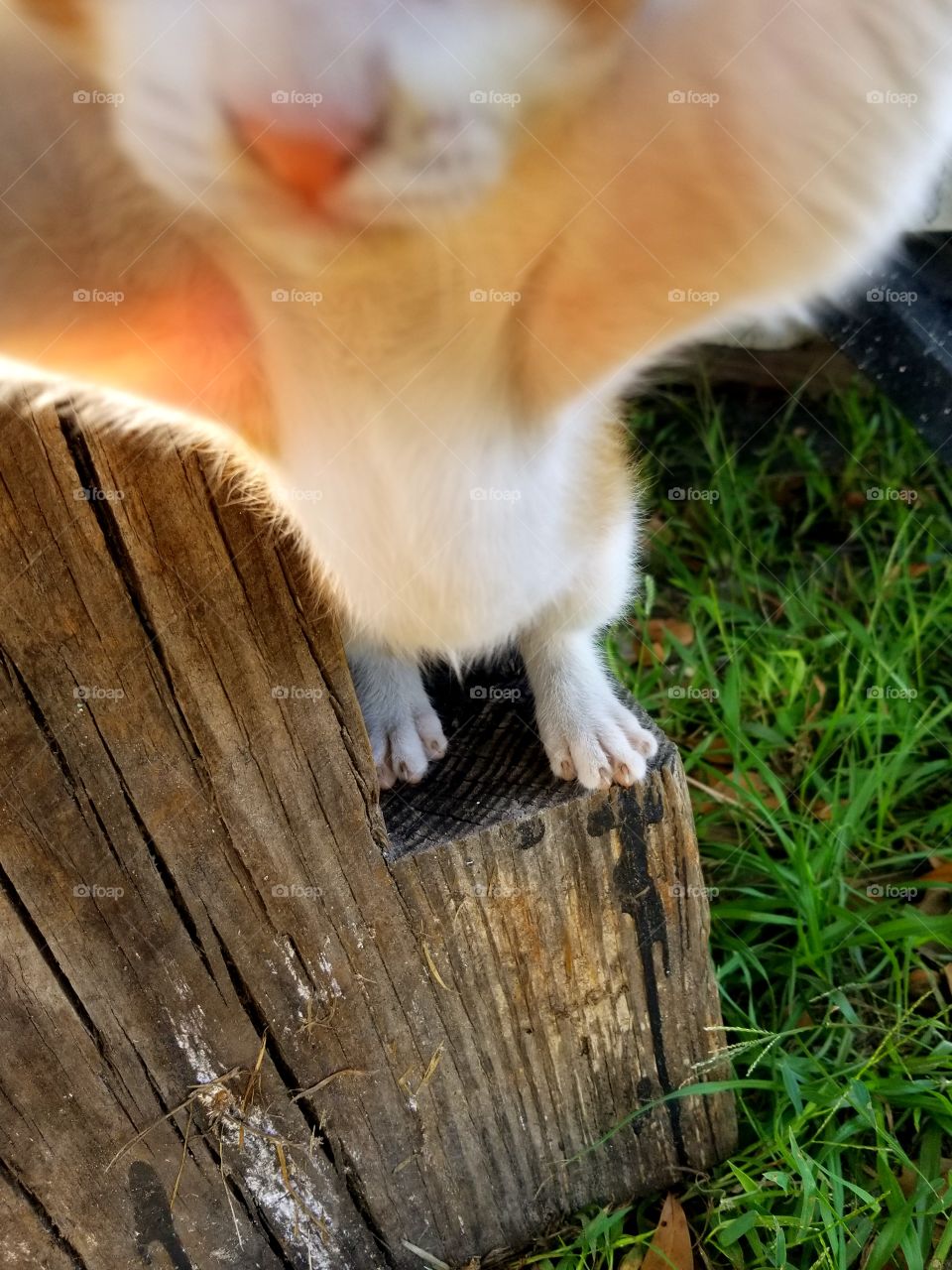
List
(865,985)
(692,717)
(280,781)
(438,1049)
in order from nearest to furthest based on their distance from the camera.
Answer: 1. (280,781)
2. (438,1049)
3. (865,985)
4. (692,717)

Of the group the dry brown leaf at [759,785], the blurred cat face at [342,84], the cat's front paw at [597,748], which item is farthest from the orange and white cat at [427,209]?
the dry brown leaf at [759,785]

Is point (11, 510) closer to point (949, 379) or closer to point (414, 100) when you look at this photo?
point (414, 100)

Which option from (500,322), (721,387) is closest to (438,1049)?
(500,322)

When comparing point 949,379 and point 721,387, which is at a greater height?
point 949,379

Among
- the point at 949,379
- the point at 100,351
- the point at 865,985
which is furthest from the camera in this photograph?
the point at 949,379

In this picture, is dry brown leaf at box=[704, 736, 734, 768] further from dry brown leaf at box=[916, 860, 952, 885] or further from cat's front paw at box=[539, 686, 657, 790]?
cat's front paw at box=[539, 686, 657, 790]

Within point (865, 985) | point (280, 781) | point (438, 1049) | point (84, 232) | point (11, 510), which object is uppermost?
point (84, 232)

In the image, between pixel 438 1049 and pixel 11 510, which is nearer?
pixel 11 510

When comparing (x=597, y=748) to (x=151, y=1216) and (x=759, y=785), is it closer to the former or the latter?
(x=151, y=1216)
